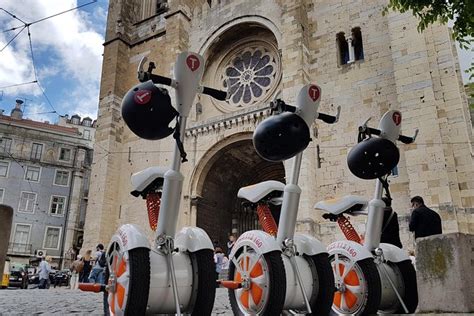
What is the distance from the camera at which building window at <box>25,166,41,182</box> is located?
31188 millimetres

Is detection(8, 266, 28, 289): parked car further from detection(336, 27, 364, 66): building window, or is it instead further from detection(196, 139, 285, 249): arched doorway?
detection(336, 27, 364, 66): building window

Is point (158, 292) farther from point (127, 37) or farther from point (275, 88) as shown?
point (127, 37)

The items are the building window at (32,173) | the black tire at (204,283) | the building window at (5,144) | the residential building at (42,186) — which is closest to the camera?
the black tire at (204,283)

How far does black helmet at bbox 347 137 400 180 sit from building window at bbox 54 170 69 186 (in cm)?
3203

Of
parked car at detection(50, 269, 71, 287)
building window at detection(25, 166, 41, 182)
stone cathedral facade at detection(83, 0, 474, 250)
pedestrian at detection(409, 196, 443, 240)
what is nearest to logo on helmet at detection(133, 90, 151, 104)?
pedestrian at detection(409, 196, 443, 240)

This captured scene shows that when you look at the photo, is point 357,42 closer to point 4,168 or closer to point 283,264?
point 283,264

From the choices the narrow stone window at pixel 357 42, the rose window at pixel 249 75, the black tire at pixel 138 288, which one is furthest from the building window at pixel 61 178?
the black tire at pixel 138 288

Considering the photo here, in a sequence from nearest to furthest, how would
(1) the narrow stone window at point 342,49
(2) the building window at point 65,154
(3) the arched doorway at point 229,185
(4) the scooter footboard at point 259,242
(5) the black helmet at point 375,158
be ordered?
(4) the scooter footboard at point 259,242
(5) the black helmet at point 375,158
(1) the narrow stone window at point 342,49
(3) the arched doorway at point 229,185
(2) the building window at point 65,154

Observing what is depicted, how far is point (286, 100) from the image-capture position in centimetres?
1212

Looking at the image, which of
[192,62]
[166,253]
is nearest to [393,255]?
[166,253]

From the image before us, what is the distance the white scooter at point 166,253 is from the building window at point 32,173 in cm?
3178

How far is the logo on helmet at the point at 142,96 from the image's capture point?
9.06ft

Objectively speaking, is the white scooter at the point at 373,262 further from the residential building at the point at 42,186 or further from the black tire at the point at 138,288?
the residential building at the point at 42,186

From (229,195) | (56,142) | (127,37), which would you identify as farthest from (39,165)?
(229,195)
